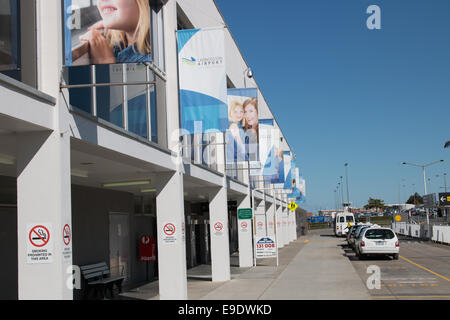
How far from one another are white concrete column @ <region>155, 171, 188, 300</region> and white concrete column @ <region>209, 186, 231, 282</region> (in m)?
5.73

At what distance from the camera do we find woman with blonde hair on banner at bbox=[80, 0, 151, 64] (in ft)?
24.8

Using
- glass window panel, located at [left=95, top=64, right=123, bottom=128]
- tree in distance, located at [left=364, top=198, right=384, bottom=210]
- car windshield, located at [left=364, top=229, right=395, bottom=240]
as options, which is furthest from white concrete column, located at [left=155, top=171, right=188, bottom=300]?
tree in distance, located at [left=364, top=198, right=384, bottom=210]

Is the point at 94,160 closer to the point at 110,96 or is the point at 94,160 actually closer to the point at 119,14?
the point at 110,96

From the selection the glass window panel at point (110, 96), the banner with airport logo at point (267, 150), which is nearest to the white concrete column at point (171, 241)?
the glass window panel at point (110, 96)

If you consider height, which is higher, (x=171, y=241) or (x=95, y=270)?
(x=171, y=241)

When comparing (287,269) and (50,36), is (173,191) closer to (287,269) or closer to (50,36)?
(50,36)

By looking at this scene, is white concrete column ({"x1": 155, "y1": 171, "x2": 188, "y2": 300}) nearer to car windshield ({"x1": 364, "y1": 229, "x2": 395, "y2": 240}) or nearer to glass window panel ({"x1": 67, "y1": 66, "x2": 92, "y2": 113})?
glass window panel ({"x1": 67, "y1": 66, "x2": 92, "y2": 113})

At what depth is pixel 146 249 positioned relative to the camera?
61.2ft

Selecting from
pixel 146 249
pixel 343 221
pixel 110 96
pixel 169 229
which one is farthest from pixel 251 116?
pixel 343 221

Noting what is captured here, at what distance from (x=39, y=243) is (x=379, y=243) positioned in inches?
811

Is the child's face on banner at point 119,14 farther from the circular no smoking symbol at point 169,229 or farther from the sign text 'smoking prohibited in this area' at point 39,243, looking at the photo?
the circular no smoking symbol at point 169,229

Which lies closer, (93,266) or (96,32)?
(96,32)
